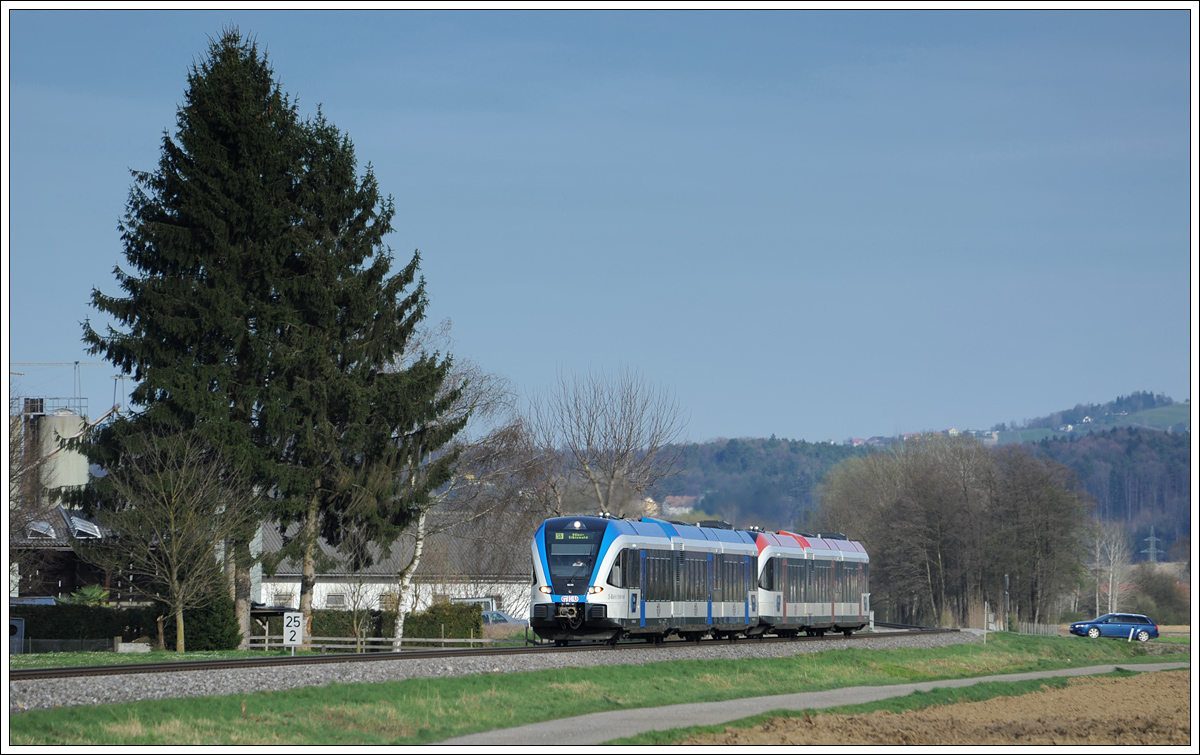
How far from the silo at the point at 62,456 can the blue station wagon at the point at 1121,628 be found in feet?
170

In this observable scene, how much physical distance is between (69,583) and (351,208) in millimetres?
22284

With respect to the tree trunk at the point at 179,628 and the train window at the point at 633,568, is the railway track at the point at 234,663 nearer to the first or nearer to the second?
the train window at the point at 633,568

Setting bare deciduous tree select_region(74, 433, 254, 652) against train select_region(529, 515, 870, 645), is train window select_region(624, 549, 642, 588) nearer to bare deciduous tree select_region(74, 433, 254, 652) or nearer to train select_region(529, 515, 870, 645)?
train select_region(529, 515, 870, 645)

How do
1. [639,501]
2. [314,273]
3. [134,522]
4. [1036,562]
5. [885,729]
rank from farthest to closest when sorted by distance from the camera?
[1036,562] → [639,501] → [314,273] → [134,522] → [885,729]

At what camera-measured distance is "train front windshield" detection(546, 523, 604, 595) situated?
112ft

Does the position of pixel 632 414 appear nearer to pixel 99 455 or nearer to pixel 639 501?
pixel 639 501

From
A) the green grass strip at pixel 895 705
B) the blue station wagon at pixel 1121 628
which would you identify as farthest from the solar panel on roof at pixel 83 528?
the blue station wagon at pixel 1121 628

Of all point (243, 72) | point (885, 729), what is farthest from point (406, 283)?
point (885, 729)

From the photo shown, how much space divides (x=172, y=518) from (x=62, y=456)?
38358mm

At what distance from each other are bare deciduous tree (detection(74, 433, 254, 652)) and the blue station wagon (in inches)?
1796

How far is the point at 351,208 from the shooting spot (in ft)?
149

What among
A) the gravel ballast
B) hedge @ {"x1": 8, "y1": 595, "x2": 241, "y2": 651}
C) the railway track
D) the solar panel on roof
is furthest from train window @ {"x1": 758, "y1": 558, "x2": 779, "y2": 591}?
the solar panel on roof

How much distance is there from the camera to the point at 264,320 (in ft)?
138

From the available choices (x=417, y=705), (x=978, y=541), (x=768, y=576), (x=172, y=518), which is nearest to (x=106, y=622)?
(x=172, y=518)
